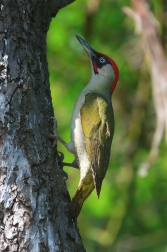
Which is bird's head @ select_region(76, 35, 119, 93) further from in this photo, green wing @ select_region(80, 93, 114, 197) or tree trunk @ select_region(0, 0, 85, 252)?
tree trunk @ select_region(0, 0, 85, 252)

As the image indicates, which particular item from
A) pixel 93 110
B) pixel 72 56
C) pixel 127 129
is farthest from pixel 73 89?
pixel 93 110

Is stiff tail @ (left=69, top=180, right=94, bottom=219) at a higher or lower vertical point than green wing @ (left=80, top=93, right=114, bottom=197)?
lower

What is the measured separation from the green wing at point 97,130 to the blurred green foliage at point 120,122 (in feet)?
10.3

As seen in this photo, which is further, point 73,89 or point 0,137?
point 73,89

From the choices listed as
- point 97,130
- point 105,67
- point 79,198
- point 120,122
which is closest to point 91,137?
point 97,130

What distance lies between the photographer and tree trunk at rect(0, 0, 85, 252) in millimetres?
3379

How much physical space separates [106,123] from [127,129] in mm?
3721

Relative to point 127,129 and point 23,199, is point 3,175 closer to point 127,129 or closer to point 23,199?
point 23,199

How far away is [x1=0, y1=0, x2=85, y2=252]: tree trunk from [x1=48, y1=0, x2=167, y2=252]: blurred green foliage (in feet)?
13.5

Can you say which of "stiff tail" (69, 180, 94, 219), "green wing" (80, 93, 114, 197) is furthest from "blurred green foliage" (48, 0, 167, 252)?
"stiff tail" (69, 180, 94, 219)

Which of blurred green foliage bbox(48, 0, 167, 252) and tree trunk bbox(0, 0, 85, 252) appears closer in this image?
tree trunk bbox(0, 0, 85, 252)

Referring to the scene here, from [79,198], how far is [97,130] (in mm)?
796

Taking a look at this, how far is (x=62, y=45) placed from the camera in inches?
328

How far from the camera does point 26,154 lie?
11.6ft
